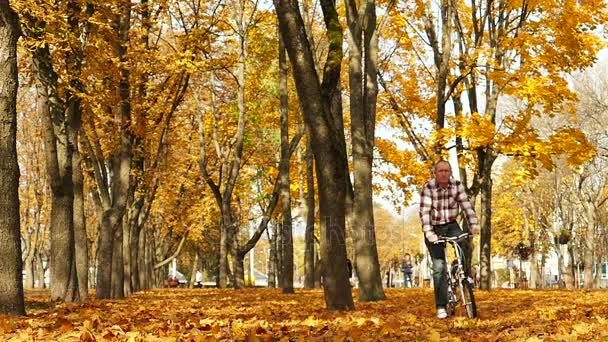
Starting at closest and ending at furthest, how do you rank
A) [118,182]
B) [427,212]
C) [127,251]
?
[427,212] → [118,182] → [127,251]

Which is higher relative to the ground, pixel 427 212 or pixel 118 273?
pixel 427 212

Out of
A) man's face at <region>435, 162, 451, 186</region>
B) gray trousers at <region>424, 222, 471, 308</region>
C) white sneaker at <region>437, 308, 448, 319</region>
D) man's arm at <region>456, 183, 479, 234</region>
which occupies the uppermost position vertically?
A: man's face at <region>435, 162, 451, 186</region>

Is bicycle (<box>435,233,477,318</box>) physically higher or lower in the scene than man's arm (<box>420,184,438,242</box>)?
lower

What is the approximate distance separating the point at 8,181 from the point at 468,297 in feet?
19.5

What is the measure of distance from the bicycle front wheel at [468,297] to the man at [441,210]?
0.78ft

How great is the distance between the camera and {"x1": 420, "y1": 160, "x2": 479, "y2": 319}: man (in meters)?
10.5

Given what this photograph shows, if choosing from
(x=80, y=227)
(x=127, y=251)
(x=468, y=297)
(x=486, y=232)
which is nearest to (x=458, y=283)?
(x=468, y=297)

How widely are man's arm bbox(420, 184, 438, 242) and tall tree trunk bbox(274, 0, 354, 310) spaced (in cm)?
121

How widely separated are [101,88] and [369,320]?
10.0 metres

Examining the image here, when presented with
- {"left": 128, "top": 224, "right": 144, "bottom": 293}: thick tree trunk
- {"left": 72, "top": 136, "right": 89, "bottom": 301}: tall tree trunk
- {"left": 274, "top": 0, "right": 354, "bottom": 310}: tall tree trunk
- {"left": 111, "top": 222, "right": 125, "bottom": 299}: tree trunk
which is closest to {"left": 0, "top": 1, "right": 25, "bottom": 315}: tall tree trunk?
{"left": 274, "top": 0, "right": 354, "bottom": 310}: tall tree trunk

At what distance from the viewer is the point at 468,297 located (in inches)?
411

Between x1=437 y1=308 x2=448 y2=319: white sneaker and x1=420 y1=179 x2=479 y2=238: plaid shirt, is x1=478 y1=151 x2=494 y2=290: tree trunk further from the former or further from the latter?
x1=437 y1=308 x2=448 y2=319: white sneaker

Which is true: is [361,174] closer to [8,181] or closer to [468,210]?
[468,210]

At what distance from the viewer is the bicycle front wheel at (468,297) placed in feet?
34.0
